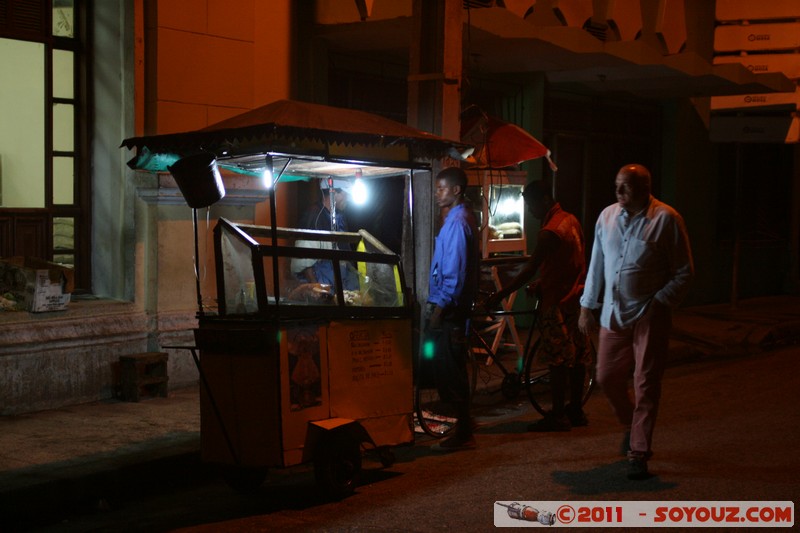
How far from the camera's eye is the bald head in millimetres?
6543

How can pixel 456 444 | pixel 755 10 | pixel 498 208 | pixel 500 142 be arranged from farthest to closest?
pixel 755 10
pixel 498 208
pixel 500 142
pixel 456 444

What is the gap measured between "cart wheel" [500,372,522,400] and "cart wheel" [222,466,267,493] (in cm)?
294

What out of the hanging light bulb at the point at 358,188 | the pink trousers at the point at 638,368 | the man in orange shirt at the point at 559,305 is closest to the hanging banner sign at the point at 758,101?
the man in orange shirt at the point at 559,305

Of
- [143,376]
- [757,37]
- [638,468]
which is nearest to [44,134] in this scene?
[143,376]

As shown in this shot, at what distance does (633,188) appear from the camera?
6.54 meters

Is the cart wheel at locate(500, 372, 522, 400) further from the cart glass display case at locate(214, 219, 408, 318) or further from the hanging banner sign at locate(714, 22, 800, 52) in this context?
the hanging banner sign at locate(714, 22, 800, 52)

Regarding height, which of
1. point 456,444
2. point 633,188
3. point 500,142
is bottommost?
point 456,444

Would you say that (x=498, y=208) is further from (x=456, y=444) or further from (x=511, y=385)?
(x=456, y=444)

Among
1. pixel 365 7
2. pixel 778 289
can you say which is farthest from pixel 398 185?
pixel 778 289

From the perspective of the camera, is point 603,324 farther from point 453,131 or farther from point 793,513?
point 453,131

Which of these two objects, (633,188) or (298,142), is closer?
(633,188)

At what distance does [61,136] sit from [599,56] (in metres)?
6.52

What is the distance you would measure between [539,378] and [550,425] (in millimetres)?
694

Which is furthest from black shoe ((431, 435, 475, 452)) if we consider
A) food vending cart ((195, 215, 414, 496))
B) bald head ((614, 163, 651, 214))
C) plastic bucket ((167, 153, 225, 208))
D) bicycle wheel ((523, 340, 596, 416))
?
plastic bucket ((167, 153, 225, 208))
